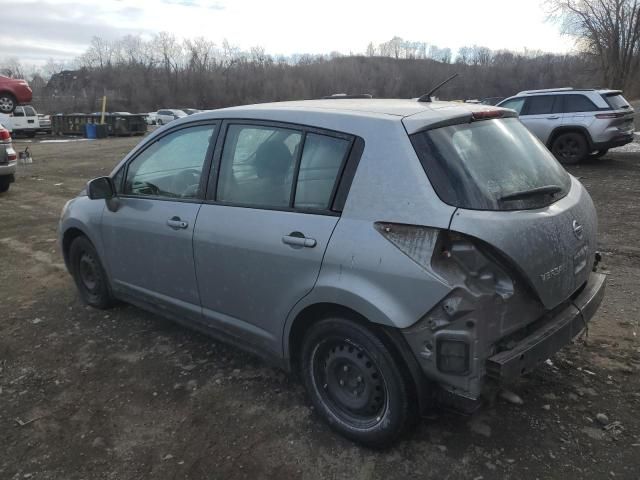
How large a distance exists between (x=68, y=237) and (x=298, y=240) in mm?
2925

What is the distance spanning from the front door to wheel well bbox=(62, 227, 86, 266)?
0.57 m

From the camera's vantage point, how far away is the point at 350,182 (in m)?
2.62

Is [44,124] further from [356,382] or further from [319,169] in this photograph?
[356,382]

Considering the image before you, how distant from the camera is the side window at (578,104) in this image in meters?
11.6

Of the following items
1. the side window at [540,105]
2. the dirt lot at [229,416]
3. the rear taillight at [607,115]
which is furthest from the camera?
the side window at [540,105]

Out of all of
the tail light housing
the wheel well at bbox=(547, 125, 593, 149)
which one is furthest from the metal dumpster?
the wheel well at bbox=(547, 125, 593, 149)

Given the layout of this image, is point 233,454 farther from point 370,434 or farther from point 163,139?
point 163,139

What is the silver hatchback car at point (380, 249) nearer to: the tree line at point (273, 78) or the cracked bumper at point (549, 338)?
the cracked bumper at point (549, 338)

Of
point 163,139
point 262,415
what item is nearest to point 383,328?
point 262,415

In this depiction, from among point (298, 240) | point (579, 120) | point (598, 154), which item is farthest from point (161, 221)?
point (598, 154)

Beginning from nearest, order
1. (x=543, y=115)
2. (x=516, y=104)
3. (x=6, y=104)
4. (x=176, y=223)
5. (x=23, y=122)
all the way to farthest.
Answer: (x=176, y=223), (x=543, y=115), (x=516, y=104), (x=6, y=104), (x=23, y=122)

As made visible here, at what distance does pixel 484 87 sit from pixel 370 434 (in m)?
95.4

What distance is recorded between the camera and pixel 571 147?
12.0 m

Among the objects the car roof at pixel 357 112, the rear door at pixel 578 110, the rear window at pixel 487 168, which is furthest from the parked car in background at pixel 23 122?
the rear window at pixel 487 168
